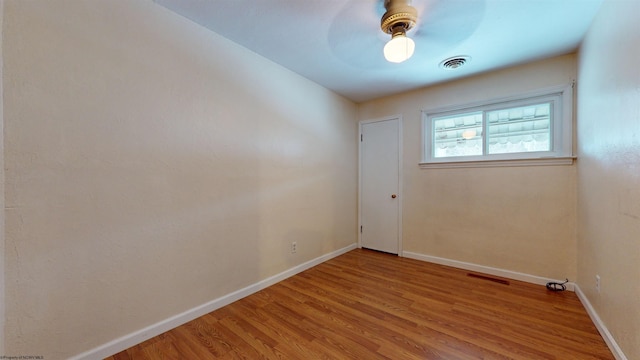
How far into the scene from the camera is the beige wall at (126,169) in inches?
50.3

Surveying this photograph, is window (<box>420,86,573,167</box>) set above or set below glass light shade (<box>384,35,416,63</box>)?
below

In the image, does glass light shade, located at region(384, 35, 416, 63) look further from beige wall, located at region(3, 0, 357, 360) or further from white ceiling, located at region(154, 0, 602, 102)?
beige wall, located at region(3, 0, 357, 360)

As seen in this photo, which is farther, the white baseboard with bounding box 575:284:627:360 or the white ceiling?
the white ceiling

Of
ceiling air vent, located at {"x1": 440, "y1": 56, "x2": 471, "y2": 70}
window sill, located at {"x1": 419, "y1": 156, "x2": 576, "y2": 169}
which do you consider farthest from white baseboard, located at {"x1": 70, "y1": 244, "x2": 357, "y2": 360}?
ceiling air vent, located at {"x1": 440, "y1": 56, "x2": 471, "y2": 70}

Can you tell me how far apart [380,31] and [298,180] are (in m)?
1.71

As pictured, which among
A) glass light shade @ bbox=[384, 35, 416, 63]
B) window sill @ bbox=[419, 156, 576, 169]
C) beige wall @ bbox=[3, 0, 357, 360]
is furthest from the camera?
window sill @ bbox=[419, 156, 576, 169]

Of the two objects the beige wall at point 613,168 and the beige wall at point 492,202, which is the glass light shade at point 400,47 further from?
the beige wall at point 492,202

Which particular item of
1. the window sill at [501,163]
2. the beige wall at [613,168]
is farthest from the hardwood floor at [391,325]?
the window sill at [501,163]

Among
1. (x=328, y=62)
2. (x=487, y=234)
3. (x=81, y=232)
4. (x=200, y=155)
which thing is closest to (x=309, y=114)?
(x=328, y=62)

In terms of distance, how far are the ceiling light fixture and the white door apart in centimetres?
180

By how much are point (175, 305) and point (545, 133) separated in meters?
3.88

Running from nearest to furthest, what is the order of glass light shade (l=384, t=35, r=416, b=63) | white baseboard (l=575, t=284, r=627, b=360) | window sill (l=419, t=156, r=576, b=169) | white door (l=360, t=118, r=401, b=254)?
white baseboard (l=575, t=284, r=627, b=360) < glass light shade (l=384, t=35, r=416, b=63) < window sill (l=419, t=156, r=576, b=169) < white door (l=360, t=118, r=401, b=254)

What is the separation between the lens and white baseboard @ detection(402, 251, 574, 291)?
2.50 metres

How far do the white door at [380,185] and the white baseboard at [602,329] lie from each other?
181 cm
